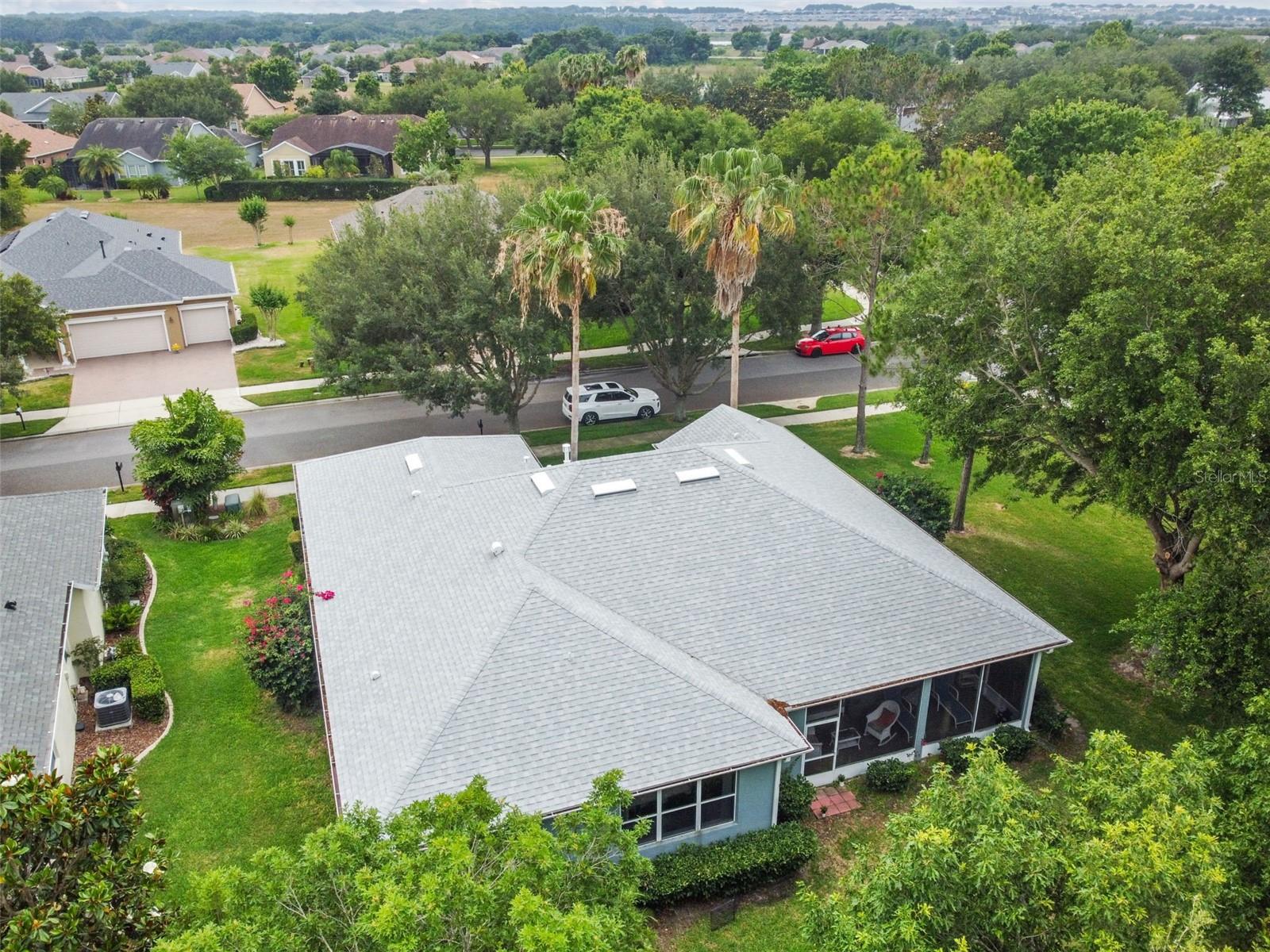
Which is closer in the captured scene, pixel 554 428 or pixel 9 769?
pixel 9 769

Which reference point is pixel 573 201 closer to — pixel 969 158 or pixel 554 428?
pixel 554 428

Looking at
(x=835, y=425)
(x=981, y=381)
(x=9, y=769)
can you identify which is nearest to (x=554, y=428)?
(x=835, y=425)

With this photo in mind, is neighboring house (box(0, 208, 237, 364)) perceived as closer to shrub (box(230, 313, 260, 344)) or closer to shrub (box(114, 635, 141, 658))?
shrub (box(230, 313, 260, 344))

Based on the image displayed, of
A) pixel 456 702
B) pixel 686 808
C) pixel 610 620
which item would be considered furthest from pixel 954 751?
pixel 456 702

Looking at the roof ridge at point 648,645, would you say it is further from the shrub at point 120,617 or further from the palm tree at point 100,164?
the palm tree at point 100,164

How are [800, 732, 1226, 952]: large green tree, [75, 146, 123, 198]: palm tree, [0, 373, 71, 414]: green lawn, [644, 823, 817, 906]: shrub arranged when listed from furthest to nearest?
1. [75, 146, 123, 198]: palm tree
2. [0, 373, 71, 414]: green lawn
3. [644, 823, 817, 906]: shrub
4. [800, 732, 1226, 952]: large green tree

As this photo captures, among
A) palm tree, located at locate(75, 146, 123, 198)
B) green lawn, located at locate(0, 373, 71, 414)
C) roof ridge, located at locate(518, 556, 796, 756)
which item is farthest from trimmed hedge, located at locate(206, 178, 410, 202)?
roof ridge, located at locate(518, 556, 796, 756)
